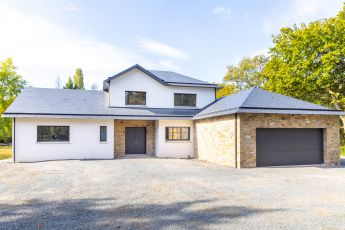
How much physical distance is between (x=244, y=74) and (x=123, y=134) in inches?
1152

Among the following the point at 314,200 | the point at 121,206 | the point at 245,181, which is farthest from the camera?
A: the point at 245,181

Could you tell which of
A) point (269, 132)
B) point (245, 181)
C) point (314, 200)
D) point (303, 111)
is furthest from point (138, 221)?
point (303, 111)

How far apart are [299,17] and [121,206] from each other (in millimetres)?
30385

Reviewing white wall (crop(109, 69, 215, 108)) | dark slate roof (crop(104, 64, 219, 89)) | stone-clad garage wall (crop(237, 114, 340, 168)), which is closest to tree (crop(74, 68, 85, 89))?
dark slate roof (crop(104, 64, 219, 89))

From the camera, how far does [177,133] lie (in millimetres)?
19375

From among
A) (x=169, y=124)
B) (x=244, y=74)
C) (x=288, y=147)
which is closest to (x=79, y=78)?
(x=244, y=74)

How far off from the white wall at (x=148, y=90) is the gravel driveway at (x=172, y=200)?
8.58 metres

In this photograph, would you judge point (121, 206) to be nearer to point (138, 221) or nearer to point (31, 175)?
point (138, 221)

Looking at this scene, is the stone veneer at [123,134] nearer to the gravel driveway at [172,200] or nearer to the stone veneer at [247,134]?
the stone veneer at [247,134]

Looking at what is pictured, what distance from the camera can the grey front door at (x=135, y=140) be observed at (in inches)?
768

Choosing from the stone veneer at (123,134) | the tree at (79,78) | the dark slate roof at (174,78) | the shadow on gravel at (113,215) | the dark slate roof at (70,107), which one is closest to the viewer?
the shadow on gravel at (113,215)

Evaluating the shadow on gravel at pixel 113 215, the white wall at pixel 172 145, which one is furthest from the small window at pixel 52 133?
the shadow on gravel at pixel 113 215

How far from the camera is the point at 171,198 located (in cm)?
760

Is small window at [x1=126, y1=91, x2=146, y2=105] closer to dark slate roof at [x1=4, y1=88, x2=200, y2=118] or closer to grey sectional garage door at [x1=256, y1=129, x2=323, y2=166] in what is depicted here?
dark slate roof at [x1=4, y1=88, x2=200, y2=118]
